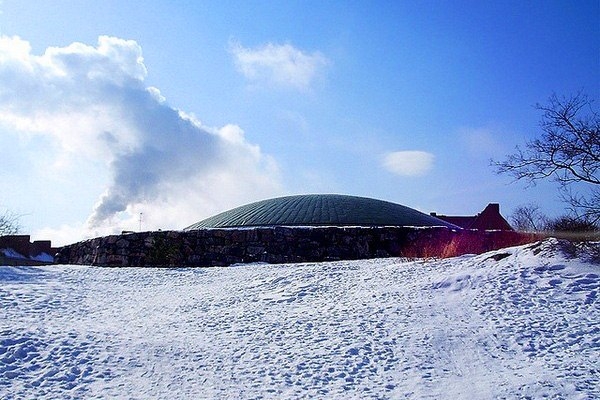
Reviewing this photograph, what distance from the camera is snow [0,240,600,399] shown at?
16.1 feet

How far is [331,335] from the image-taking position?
6.08 meters

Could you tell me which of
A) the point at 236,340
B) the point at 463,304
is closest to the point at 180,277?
the point at 236,340

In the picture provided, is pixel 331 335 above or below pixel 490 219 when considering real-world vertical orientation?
below

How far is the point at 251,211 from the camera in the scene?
21.2 meters

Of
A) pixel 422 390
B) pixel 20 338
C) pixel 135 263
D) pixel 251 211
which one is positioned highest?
pixel 251 211

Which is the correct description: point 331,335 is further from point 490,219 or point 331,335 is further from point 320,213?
point 490,219

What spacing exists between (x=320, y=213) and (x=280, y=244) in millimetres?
6925

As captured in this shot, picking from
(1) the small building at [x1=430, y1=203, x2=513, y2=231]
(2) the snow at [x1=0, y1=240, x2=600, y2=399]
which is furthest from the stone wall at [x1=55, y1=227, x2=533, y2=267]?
(1) the small building at [x1=430, y1=203, x2=513, y2=231]

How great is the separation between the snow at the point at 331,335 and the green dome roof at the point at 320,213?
9931mm

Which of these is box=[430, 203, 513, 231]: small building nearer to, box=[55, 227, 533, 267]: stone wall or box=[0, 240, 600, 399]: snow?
box=[55, 227, 533, 267]: stone wall

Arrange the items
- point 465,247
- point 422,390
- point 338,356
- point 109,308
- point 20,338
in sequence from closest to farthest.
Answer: point 422,390, point 338,356, point 20,338, point 109,308, point 465,247

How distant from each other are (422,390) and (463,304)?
86.6 inches

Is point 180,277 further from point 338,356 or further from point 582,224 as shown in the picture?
point 582,224

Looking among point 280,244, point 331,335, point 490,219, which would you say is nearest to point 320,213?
point 280,244
